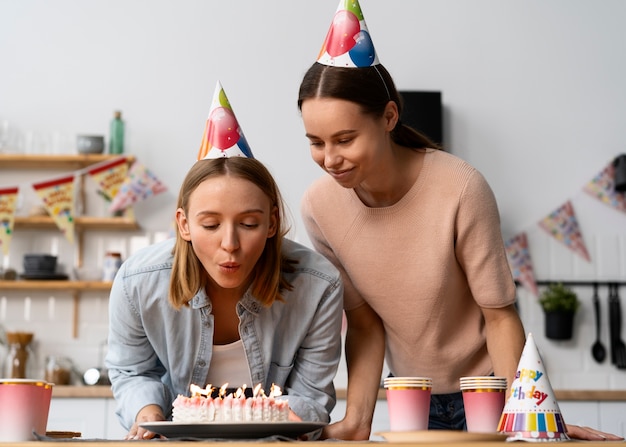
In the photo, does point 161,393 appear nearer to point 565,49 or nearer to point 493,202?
point 493,202

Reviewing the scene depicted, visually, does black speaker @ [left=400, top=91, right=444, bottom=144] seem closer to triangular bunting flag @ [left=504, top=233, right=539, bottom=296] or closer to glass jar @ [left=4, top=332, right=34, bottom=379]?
triangular bunting flag @ [left=504, top=233, right=539, bottom=296]

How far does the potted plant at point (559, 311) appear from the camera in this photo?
4254mm

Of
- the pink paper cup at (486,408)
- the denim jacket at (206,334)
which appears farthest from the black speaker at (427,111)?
the pink paper cup at (486,408)

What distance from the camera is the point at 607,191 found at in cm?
446

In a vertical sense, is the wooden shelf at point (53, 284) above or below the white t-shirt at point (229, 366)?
above

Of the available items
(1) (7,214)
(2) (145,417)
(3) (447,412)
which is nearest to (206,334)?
(2) (145,417)

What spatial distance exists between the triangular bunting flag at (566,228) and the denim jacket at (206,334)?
112 inches

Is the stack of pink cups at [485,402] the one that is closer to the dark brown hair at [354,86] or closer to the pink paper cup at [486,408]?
the pink paper cup at [486,408]

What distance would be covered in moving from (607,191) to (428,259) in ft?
9.21

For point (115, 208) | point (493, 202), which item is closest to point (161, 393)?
point (493, 202)

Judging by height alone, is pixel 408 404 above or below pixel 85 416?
above

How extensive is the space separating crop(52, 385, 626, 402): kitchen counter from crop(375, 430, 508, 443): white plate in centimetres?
250

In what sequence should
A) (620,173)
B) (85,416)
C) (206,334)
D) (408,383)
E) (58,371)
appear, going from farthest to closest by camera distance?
(620,173) < (58,371) < (85,416) < (206,334) < (408,383)

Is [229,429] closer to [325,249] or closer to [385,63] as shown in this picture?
[325,249]
